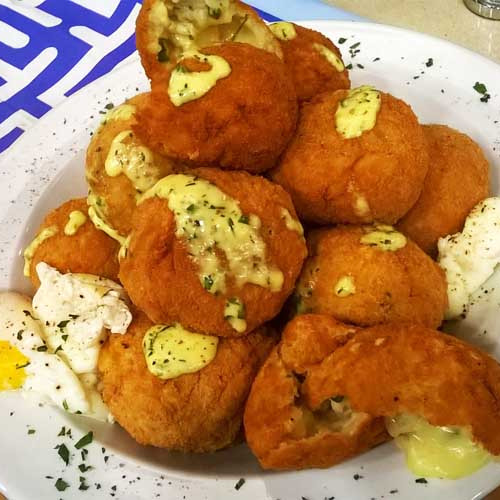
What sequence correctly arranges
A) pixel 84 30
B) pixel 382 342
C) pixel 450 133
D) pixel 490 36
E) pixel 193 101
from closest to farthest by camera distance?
pixel 382 342
pixel 193 101
pixel 450 133
pixel 490 36
pixel 84 30

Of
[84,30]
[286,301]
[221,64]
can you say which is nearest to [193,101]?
[221,64]

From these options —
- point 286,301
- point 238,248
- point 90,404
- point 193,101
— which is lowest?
point 90,404

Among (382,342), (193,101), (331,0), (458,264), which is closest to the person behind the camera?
(382,342)

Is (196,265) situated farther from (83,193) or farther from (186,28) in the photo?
(83,193)

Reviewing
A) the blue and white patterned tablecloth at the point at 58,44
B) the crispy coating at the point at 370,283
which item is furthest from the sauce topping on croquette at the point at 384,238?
the blue and white patterned tablecloth at the point at 58,44

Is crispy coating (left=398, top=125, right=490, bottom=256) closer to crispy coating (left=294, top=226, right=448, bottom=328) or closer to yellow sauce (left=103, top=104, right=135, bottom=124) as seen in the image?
crispy coating (left=294, top=226, right=448, bottom=328)

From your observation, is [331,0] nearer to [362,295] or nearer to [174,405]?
[362,295]
